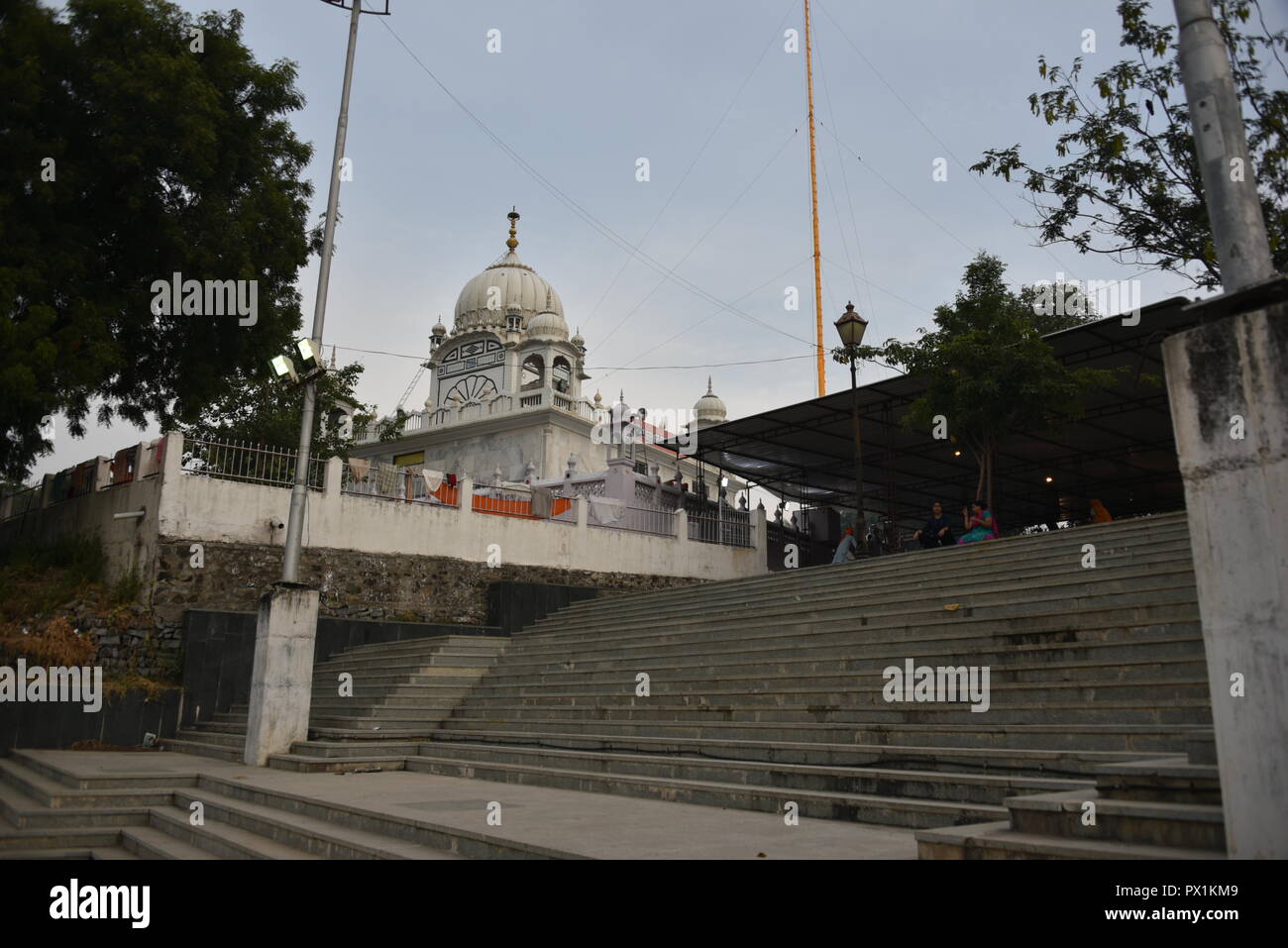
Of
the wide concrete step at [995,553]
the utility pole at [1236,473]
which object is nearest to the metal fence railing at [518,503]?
the wide concrete step at [995,553]

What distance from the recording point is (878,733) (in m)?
8.04

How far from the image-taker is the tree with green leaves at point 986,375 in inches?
682

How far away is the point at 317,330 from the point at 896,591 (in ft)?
29.2

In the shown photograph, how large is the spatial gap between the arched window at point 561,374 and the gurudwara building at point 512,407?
0.05 metres

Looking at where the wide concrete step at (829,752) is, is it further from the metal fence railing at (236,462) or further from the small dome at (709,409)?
the small dome at (709,409)

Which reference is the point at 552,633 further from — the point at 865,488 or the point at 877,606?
the point at 865,488

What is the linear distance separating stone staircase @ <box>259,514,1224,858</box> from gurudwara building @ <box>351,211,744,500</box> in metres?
17.3

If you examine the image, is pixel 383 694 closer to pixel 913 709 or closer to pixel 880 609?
pixel 880 609

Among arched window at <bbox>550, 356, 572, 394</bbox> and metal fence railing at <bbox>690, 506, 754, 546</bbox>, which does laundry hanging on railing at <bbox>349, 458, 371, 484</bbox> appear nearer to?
metal fence railing at <bbox>690, 506, 754, 546</bbox>

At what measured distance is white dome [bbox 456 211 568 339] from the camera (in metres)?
39.4

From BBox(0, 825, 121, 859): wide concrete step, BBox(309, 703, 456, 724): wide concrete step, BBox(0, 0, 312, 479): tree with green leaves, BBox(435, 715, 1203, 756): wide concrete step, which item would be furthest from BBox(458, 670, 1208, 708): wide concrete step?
BBox(0, 0, 312, 479): tree with green leaves

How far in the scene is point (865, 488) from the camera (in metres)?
30.2

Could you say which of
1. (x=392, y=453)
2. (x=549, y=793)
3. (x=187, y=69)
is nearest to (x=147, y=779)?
(x=549, y=793)
